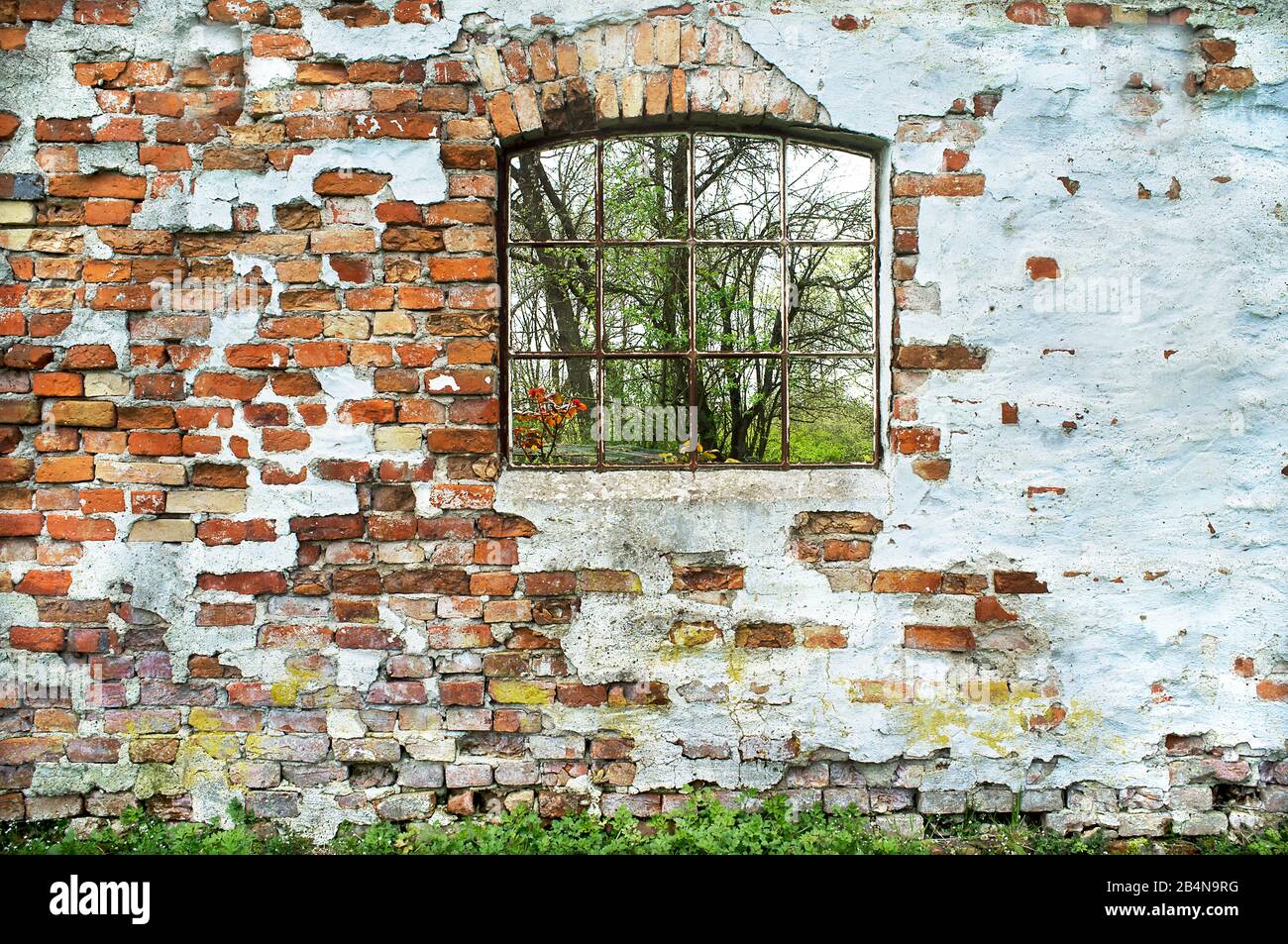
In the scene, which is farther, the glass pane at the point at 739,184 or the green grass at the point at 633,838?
the glass pane at the point at 739,184

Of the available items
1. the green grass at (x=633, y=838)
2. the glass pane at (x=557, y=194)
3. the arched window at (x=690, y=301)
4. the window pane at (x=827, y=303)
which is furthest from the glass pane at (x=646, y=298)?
the green grass at (x=633, y=838)

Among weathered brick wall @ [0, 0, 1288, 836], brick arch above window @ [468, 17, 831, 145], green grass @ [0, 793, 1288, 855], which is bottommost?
green grass @ [0, 793, 1288, 855]

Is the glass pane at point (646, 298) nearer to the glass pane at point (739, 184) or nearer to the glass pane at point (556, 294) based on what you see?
the glass pane at point (556, 294)

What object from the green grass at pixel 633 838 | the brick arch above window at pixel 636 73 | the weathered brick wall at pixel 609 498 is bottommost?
the green grass at pixel 633 838

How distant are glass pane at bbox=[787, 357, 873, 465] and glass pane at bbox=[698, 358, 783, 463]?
0.06 metres

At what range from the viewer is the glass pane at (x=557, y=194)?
109 inches

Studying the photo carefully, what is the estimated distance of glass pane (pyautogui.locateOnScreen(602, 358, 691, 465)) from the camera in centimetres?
278

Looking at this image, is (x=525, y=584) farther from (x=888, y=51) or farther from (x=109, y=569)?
(x=888, y=51)

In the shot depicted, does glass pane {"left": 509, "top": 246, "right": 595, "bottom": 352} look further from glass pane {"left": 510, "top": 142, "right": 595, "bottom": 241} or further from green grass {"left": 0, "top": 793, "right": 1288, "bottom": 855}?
green grass {"left": 0, "top": 793, "right": 1288, "bottom": 855}

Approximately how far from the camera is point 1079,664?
262cm

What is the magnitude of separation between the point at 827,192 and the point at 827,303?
39 cm

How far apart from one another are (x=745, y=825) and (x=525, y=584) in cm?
106

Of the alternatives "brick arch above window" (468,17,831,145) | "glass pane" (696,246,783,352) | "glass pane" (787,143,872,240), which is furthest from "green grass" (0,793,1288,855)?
"brick arch above window" (468,17,831,145)

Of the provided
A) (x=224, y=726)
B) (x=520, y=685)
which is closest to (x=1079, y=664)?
(x=520, y=685)
